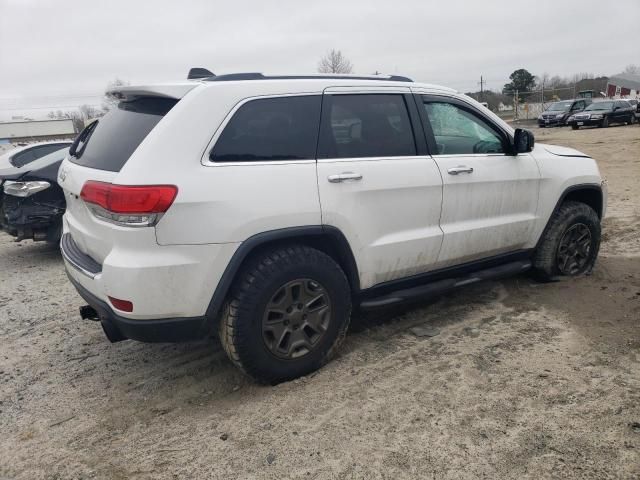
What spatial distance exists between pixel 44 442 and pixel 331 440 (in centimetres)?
155

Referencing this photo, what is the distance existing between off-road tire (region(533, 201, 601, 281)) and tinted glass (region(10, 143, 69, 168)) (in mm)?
6584

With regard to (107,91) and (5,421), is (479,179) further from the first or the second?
(5,421)

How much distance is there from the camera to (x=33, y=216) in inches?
249

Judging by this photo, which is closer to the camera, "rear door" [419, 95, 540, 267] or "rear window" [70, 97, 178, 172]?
"rear window" [70, 97, 178, 172]

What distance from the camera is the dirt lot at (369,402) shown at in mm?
2551

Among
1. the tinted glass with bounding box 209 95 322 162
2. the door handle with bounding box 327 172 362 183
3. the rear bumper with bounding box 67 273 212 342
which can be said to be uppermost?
the tinted glass with bounding box 209 95 322 162

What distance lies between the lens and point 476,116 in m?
4.17

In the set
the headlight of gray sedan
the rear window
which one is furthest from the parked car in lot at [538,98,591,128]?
the rear window

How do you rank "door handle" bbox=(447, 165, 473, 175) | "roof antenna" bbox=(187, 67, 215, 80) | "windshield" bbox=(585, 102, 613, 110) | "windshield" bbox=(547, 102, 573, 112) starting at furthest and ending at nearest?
"windshield" bbox=(547, 102, 573, 112) → "windshield" bbox=(585, 102, 613, 110) → "door handle" bbox=(447, 165, 473, 175) → "roof antenna" bbox=(187, 67, 215, 80)

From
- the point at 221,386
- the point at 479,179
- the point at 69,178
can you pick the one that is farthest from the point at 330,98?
the point at 221,386

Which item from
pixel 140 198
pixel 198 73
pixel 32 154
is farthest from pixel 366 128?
pixel 32 154

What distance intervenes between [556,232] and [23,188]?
5.88m

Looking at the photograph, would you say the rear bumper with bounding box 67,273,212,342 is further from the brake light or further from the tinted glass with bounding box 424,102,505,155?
the tinted glass with bounding box 424,102,505,155

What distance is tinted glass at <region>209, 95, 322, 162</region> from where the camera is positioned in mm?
2980
